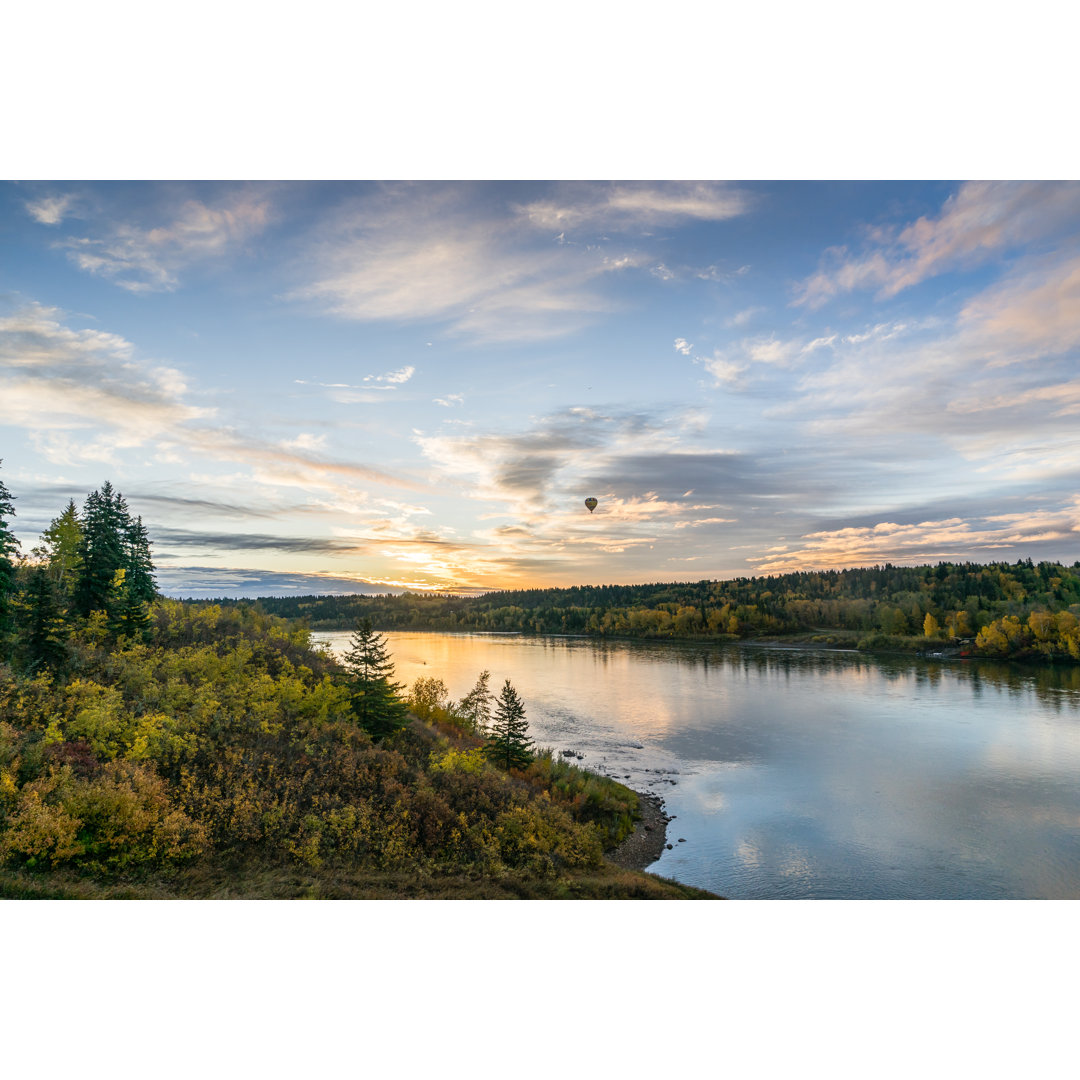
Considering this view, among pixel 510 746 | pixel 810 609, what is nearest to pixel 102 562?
pixel 510 746

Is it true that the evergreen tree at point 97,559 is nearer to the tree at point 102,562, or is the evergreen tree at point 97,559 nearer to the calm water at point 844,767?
the tree at point 102,562

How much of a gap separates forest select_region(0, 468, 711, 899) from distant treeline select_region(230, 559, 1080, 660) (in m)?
42.8

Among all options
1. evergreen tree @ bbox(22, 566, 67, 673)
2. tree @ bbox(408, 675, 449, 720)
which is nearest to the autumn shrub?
evergreen tree @ bbox(22, 566, 67, 673)

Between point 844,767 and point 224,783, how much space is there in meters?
23.9

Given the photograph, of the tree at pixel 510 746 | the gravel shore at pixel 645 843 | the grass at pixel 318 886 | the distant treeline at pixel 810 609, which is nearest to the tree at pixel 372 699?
the tree at pixel 510 746

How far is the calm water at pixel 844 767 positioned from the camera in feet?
50.6

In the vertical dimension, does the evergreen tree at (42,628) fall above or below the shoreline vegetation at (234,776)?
above

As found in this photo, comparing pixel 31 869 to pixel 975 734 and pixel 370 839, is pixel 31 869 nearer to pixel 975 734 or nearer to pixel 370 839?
pixel 370 839

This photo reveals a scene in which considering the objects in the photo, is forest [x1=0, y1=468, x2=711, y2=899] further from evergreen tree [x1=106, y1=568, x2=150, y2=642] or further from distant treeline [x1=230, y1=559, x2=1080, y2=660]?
distant treeline [x1=230, y1=559, x2=1080, y2=660]

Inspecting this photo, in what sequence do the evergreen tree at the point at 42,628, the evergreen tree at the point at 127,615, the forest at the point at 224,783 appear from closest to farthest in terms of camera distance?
the forest at the point at 224,783, the evergreen tree at the point at 42,628, the evergreen tree at the point at 127,615

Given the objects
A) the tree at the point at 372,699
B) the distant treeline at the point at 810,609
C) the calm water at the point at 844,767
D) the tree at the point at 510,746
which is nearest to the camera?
the calm water at the point at 844,767

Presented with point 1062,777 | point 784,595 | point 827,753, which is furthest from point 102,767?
point 784,595

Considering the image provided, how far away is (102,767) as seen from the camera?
33.5 feet

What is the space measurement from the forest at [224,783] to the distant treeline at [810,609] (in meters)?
42.8
